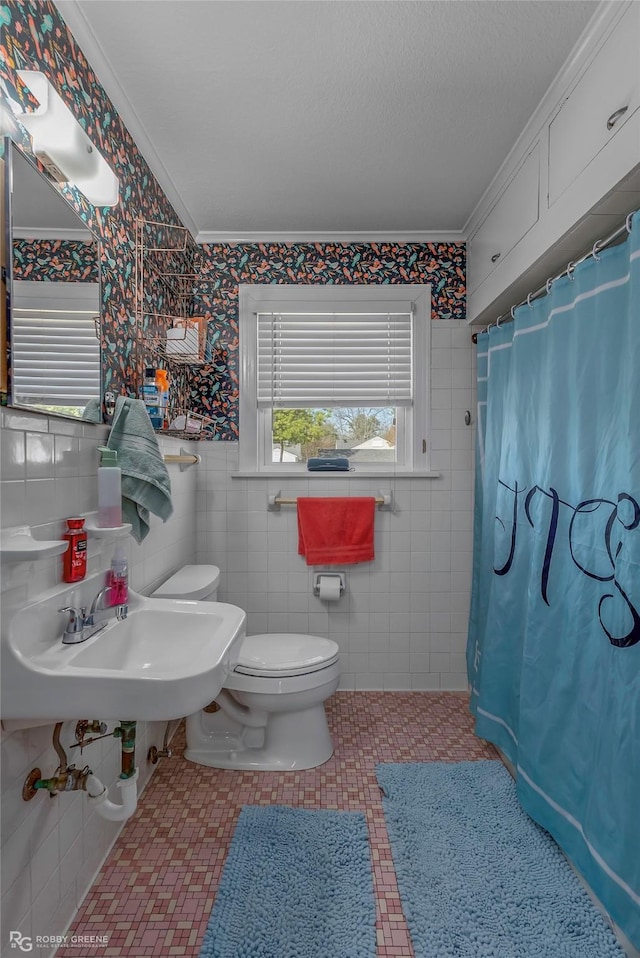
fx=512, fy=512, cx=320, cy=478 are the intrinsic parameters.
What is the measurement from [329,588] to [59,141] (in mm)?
2053

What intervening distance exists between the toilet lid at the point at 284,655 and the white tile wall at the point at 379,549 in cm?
44

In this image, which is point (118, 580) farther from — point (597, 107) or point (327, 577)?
point (597, 107)

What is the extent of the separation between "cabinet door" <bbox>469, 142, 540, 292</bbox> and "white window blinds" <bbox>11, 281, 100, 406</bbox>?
5.09 feet

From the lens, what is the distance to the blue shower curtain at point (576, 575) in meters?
1.29

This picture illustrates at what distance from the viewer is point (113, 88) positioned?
1678 mm

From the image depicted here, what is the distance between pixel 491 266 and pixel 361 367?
0.79 meters

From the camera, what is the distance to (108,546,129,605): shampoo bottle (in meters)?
1.51

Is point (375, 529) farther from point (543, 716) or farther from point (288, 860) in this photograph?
point (288, 860)

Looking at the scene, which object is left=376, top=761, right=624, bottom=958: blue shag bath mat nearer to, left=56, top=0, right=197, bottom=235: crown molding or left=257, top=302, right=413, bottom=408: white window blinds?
left=257, top=302, right=413, bottom=408: white window blinds

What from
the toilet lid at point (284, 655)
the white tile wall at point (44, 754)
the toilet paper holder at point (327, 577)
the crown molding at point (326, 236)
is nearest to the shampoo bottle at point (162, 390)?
the white tile wall at point (44, 754)

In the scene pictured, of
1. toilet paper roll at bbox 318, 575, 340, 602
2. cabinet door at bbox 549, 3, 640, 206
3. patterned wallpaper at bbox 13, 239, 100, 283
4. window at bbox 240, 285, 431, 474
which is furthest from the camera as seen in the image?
window at bbox 240, 285, 431, 474

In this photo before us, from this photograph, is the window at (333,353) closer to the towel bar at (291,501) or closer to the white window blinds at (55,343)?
the towel bar at (291,501)

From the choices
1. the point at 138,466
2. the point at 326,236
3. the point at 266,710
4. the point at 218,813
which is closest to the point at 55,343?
the point at 138,466

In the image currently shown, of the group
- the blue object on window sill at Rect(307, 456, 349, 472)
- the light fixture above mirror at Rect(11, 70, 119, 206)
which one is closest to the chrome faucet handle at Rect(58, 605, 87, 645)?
the light fixture above mirror at Rect(11, 70, 119, 206)
